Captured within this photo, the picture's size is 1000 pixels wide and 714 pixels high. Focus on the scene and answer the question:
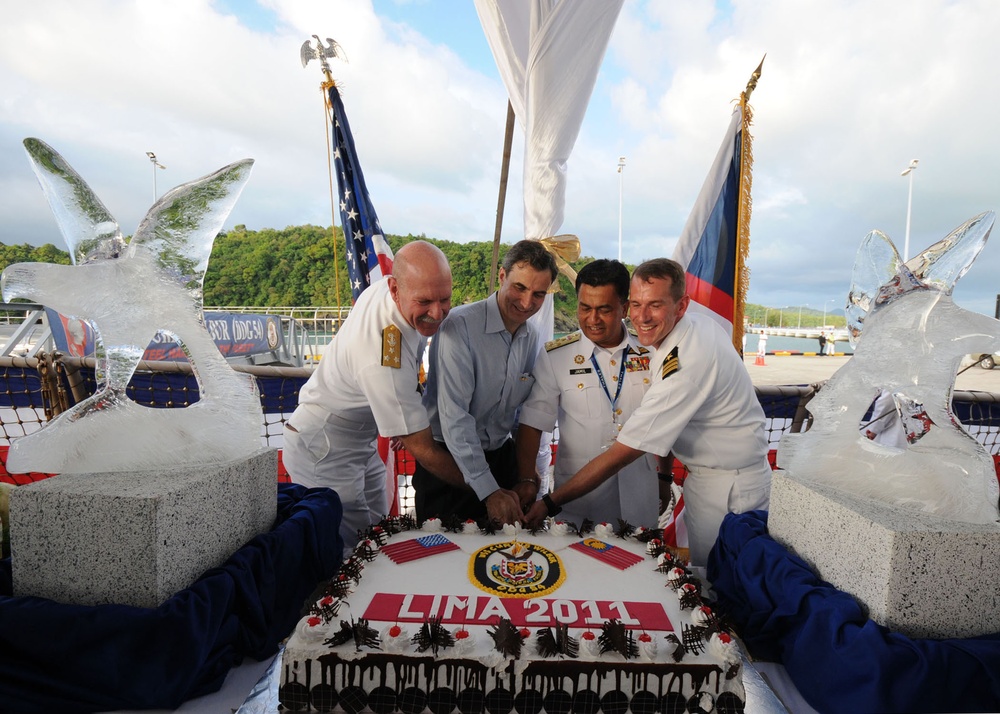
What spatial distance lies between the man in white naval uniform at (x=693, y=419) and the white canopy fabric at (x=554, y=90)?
0.90 m

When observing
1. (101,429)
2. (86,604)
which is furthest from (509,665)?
(101,429)

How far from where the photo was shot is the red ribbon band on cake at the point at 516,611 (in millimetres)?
1114

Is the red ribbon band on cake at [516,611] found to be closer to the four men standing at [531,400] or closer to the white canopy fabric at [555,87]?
the four men standing at [531,400]

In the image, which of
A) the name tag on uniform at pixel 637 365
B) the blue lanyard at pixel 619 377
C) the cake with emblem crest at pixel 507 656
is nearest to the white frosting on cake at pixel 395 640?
the cake with emblem crest at pixel 507 656

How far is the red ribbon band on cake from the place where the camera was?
1.11 meters

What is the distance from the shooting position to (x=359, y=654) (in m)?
1.00

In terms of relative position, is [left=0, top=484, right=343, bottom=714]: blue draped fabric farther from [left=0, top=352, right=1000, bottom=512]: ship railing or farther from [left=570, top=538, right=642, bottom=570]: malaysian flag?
[left=0, top=352, right=1000, bottom=512]: ship railing

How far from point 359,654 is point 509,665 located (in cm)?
29

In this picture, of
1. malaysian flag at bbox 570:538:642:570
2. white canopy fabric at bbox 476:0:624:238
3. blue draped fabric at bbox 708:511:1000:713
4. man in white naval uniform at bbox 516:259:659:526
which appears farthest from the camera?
white canopy fabric at bbox 476:0:624:238

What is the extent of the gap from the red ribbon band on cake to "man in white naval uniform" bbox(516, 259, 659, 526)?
107 centimetres

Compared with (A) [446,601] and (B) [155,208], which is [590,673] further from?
(B) [155,208]

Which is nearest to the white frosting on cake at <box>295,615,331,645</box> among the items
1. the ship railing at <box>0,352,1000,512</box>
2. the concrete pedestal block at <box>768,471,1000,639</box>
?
the concrete pedestal block at <box>768,471,1000,639</box>

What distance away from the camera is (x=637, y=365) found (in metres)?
2.26

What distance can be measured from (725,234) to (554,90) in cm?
159
